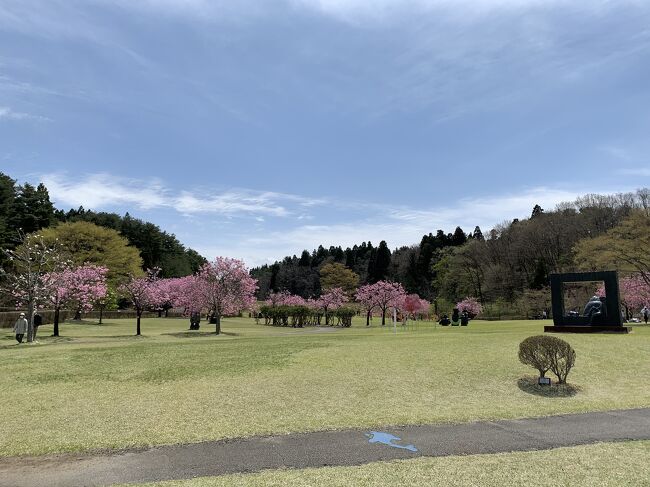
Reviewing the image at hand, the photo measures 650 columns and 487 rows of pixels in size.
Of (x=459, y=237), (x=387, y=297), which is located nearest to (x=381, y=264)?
(x=459, y=237)

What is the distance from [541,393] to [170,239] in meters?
90.8

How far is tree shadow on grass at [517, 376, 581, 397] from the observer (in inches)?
470

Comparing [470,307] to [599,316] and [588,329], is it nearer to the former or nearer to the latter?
[599,316]

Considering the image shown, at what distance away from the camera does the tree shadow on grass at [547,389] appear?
11945 mm

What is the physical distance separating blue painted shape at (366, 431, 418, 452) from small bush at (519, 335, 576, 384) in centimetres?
658

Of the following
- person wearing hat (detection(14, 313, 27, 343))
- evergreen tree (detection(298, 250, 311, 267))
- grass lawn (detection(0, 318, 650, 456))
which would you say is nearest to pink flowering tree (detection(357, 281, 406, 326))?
grass lawn (detection(0, 318, 650, 456))

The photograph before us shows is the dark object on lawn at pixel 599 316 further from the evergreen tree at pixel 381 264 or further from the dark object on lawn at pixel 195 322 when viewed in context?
the evergreen tree at pixel 381 264

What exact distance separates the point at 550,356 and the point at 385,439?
697 cm

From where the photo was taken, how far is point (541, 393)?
39.3 ft

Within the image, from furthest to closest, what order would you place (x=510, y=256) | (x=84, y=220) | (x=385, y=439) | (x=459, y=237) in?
(x=459, y=237)
(x=84, y=220)
(x=510, y=256)
(x=385, y=439)

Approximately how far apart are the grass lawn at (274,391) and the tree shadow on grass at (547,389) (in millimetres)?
186

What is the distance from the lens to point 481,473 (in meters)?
6.20

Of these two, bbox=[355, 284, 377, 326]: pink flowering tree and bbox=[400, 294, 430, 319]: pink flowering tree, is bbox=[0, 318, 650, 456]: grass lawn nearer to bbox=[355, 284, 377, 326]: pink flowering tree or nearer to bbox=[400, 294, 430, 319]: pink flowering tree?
bbox=[355, 284, 377, 326]: pink flowering tree

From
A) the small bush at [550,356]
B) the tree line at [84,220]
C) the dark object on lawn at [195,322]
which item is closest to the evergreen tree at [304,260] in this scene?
the tree line at [84,220]
